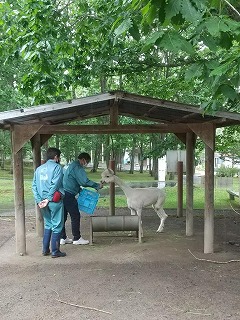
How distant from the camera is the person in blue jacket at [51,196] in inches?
251

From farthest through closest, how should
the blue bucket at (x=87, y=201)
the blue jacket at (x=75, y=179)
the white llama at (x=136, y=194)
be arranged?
the white llama at (x=136, y=194) → the blue bucket at (x=87, y=201) → the blue jacket at (x=75, y=179)

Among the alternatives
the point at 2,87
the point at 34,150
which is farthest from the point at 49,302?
the point at 2,87

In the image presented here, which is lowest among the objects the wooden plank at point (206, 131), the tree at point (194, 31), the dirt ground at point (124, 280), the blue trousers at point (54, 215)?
the dirt ground at point (124, 280)

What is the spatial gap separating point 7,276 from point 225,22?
478 cm

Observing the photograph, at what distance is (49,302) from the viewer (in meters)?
4.57

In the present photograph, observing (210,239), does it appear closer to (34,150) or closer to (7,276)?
(7,276)

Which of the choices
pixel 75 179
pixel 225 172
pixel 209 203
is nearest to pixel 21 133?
pixel 75 179

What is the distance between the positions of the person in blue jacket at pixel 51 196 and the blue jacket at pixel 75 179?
777 millimetres

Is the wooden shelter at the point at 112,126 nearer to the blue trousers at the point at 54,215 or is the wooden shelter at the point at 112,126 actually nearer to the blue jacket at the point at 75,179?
the blue trousers at the point at 54,215

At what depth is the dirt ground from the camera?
430 cm

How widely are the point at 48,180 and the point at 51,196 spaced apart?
11.0 inches

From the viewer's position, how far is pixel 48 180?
638cm

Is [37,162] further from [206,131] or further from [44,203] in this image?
[206,131]

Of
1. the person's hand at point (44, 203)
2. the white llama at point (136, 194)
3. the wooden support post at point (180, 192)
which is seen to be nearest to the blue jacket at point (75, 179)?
the white llama at point (136, 194)
